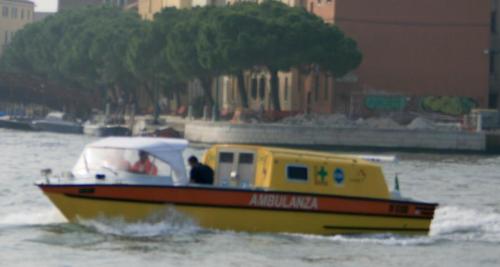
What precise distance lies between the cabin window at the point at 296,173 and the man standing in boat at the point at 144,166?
Result: 239cm

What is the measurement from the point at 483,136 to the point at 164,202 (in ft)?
156

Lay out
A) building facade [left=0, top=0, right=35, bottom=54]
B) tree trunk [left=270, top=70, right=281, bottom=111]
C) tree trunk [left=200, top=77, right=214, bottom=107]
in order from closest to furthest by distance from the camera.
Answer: tree trunk [left=270, top=70, right=281, bottom=111] < tree trunk [left=200, top=77, right=214, bottom=107] < building facade [left=0, top=0, right=35, bottom=54]

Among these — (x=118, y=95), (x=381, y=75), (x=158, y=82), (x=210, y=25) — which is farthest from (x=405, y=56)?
(x=118, y=95)

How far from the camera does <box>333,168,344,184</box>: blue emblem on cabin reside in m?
28.5

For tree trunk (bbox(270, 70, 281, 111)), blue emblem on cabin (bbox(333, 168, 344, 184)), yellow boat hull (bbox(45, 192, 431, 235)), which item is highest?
tree trunk (bbox(270, 70, 281, 111))

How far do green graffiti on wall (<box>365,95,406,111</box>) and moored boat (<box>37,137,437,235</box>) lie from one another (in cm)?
5269

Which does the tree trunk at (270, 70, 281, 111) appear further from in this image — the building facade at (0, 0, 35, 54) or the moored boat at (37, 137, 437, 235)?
the building facade at (0, 0, 35, 54)

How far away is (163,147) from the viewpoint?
27828mm

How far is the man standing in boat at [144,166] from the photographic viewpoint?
89.6 ft

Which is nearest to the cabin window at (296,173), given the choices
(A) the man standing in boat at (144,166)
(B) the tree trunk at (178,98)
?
(A) the man standing in boat at (144,166)

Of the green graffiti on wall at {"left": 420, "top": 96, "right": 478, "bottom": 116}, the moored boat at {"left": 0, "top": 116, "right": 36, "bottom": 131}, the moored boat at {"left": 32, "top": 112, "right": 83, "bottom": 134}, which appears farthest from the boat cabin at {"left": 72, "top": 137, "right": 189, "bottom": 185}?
the moored boat at {"left": 0, "top": 116, "right": 36, "bottom": 131}

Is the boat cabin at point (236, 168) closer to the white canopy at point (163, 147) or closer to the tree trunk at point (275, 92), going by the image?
the white canopy at point (163, 147)

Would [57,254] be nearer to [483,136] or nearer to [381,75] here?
[483,136]

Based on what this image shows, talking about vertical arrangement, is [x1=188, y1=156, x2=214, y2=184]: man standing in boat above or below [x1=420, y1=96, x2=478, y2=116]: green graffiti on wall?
below
